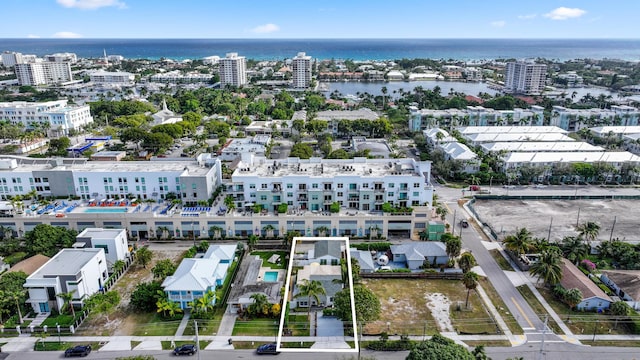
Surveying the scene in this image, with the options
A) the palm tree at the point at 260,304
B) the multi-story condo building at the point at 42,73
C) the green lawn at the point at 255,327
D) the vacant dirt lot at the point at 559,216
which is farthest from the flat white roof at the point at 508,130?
the multi-story condo building at the point at 42,73

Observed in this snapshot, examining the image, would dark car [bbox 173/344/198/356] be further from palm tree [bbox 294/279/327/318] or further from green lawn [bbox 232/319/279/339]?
palm tree [bbox 294/279/327/318]

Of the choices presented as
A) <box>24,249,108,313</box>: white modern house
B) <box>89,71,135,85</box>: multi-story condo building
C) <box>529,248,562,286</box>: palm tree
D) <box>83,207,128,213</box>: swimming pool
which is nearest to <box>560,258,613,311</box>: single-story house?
<box>529,248,562,286</box>: palm tree

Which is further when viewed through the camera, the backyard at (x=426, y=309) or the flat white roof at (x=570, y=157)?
the flat white roof at (x=570, y=157)

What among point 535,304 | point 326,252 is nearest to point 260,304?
point 535,304

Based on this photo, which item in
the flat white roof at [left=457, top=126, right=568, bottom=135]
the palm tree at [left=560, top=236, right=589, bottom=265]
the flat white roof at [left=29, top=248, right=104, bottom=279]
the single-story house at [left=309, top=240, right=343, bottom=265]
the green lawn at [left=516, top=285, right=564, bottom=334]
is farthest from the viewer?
the flat white roof at [left=457, top=126, right=568, bottom=135]

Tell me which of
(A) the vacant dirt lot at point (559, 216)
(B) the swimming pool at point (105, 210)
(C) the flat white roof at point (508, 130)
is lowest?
(A) the vacant dirt lot at point (559, 216)

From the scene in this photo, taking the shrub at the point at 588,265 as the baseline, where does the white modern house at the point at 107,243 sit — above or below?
above

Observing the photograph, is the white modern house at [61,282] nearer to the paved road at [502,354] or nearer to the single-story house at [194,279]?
the paved road at [502,354]
